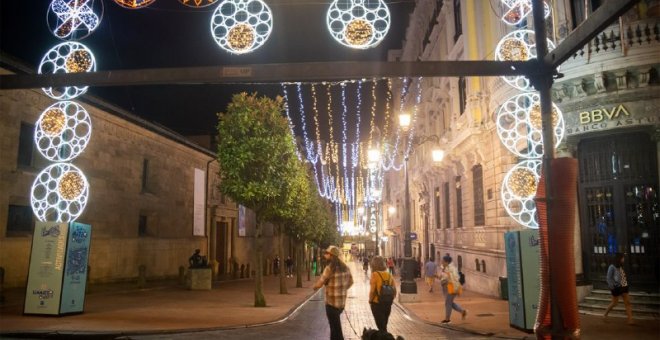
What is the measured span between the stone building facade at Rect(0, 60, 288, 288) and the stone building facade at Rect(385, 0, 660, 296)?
A: 45.0 feet

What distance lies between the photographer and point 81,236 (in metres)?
13.9

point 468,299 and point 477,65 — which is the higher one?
point 477,65

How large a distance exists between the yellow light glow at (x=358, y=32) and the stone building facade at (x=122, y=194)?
12183 millimetres

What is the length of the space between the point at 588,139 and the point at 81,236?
14.7 meters

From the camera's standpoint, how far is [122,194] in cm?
2370

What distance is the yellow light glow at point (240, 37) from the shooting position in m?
10.4

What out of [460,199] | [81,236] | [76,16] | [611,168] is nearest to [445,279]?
[611,168]

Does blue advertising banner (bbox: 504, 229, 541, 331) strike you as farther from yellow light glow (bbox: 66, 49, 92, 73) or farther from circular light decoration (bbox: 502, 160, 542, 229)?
yellow light glow (bbox: 66, 49, 92, 73)

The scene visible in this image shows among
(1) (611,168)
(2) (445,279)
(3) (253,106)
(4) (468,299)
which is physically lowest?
(4) (468,299)

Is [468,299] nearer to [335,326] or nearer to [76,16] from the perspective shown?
[335,326]

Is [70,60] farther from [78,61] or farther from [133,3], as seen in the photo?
[133,3]

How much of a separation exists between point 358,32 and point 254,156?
7.61m

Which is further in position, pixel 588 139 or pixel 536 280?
pixel 588 139

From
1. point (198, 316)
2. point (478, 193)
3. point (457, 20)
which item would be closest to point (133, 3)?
point (198, 316)
